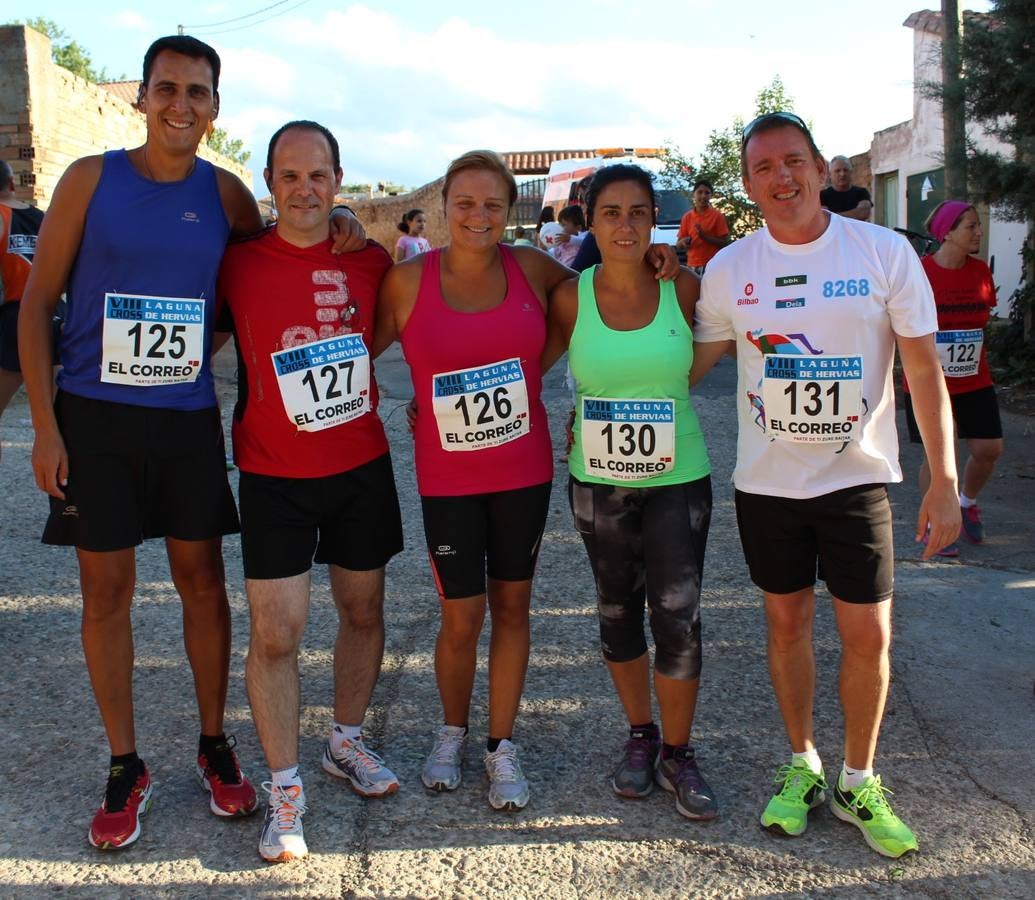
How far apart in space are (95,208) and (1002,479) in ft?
20.7

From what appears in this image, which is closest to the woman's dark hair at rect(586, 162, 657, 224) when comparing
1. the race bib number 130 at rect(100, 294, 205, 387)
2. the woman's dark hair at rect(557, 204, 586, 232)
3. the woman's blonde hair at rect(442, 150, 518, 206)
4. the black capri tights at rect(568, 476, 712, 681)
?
the woman's blonde hair at rect(442, 150, 518, 206)

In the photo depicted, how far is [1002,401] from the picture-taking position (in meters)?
9.84

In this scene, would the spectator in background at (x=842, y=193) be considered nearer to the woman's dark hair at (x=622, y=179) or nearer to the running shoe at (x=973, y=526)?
the running shoe at (x=973, y=526)

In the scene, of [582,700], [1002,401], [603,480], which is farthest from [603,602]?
[1002,401]

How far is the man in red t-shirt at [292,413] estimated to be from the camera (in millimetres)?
2992

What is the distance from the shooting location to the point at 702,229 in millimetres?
12750

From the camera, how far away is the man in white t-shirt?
2789 millimetres

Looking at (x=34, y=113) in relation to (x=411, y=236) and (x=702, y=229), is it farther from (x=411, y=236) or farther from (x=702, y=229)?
(x=702, y=229)

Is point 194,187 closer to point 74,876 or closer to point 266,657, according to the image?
point 266,657

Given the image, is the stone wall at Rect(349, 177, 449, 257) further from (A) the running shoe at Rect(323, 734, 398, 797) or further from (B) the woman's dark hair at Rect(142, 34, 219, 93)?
(A) the running shoe at Rect(323, 734, 398, 797)

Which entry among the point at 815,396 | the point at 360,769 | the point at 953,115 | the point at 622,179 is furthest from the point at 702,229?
the point at 360,769

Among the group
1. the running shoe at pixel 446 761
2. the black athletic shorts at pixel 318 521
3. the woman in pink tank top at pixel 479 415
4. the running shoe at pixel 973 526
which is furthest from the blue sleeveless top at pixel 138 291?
the running shoe at pixel 973 526

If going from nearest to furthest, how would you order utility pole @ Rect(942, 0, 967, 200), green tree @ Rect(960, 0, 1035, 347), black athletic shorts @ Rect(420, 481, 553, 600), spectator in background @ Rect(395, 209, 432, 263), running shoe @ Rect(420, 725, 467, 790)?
1. black athletic shorts @ Rect(420, 481, 553, 600)
2. running shoe @ Rect(420, 725, 467, 790)
3. green tree @ Rect(960, 0, 1035, 347)
4. utility pole @ Rect(942, 0, 967, 200)
5. spectator in background @ Rect(395, 209, 432, 263)

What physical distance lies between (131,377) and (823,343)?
1965 mm
